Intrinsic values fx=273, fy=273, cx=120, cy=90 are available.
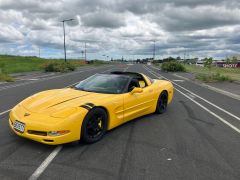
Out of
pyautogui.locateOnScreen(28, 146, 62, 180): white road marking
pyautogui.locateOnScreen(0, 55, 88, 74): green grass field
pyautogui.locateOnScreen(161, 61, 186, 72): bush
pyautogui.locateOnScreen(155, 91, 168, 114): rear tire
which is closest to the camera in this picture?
pyautogui.locateOnScreen(28, 146, 62, 180): white road marking

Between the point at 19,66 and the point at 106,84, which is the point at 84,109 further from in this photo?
the point at 19,66

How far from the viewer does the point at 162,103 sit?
7.93 metres

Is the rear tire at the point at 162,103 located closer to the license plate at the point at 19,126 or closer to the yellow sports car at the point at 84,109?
the yellow sports car at the point at 84,109

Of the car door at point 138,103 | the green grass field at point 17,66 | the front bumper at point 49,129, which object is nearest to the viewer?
the front bumper at point 49,129

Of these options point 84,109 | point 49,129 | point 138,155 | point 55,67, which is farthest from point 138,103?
point 55,67

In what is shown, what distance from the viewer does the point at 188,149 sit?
4898 millimetres

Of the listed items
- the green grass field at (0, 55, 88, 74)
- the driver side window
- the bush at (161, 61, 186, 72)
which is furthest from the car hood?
the bush at (161, 61, 186, 72)

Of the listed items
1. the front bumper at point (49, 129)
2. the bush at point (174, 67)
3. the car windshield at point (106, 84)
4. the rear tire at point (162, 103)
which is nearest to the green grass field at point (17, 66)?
the bush at point (174, 67)

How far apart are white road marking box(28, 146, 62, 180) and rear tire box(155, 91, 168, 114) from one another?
3661 mm

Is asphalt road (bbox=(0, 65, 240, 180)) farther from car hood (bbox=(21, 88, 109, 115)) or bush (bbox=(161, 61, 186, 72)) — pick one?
bush (bbox=(161, 61, 186, 72))

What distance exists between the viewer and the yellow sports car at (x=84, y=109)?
4.42m

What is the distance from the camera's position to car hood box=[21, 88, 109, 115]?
4852 millimetres

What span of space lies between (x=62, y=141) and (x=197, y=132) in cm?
310

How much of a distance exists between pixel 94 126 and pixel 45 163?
1253 mm
